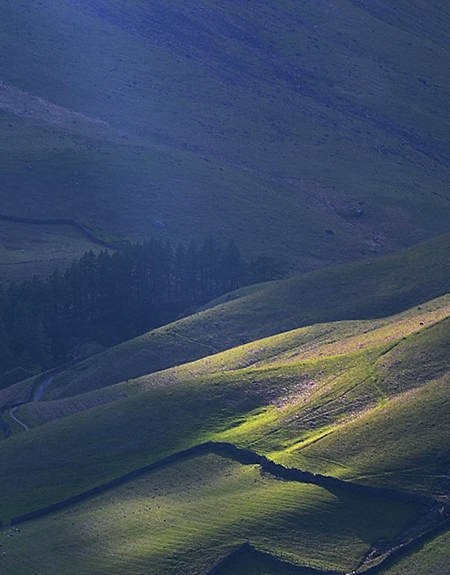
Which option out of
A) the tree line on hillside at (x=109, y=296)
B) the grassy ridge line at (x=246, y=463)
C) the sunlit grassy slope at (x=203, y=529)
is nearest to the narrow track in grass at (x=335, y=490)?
the grassy ridge line at (x=246, y=463)

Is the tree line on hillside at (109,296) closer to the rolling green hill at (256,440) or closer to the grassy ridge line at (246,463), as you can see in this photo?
the rolling green hill at (256,440)

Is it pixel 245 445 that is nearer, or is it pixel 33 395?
pixel 245 445

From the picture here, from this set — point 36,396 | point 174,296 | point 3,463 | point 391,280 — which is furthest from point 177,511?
point 174,296

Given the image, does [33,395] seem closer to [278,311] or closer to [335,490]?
[278,311]

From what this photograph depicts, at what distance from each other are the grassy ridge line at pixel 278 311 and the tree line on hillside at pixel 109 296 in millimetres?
10619

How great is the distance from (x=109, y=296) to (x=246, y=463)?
62.9 meters

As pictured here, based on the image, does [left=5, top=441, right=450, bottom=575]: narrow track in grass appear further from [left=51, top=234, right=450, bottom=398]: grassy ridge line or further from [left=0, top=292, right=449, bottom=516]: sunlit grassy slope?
[left=51, top=234, right=450, bottom=398]: grassy ridge line

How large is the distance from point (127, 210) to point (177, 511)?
108m

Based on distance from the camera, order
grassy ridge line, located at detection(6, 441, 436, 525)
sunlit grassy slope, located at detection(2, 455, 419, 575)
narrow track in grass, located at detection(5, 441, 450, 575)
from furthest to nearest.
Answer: grassy ridge line, located at detection(6, 441, 436, 525) → sunlit grassy slope, located at detection(2, 455, 419, 575) → narrow track in grass, located at detection(5, 441, 450, 575)

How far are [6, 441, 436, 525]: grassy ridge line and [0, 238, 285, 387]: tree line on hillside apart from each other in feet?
133

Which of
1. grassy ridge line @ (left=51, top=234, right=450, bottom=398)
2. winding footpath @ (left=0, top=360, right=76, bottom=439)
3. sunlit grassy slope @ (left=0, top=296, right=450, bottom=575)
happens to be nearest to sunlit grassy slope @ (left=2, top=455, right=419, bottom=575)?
sunlit grassy slope @ (left=0, top=296, right=450, bottom=575)

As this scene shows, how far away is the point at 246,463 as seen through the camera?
94.7 meters

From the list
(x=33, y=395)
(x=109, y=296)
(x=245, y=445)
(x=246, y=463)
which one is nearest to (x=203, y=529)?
(x=246, y=463)

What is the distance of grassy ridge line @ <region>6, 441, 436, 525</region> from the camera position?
8450cm
